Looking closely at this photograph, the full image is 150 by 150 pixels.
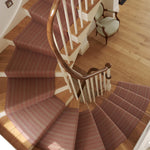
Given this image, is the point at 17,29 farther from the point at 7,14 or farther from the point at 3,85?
the point at 3,85

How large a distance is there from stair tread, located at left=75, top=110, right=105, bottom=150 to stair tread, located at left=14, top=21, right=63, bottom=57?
1.35 metres

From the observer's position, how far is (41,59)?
3.06m

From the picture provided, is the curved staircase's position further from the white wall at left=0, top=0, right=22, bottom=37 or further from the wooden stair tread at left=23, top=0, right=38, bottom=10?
the white wall at left=0, top=0, right=22, bottom=37

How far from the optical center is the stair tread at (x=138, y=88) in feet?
13.0

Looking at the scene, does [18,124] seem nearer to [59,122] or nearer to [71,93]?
[59,122]

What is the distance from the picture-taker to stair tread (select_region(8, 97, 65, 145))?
2568 mm

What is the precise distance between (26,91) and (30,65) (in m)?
0.44

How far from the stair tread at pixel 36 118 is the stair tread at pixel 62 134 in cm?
12

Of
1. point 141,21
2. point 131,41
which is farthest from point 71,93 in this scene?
point 141,21

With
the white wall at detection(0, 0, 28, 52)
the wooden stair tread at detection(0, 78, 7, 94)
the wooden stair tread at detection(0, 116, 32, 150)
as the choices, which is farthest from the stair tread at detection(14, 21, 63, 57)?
the wooden stair tread at detection(0, 116, 32, 150)

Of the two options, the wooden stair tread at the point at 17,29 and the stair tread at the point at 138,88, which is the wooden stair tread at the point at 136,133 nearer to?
the stair tread at the point at 138,88

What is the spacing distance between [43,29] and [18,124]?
1.66 m

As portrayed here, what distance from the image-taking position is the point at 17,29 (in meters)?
3.35

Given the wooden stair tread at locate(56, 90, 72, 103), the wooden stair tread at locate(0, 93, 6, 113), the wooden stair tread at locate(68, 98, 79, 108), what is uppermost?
the wooden stair tread at locate(0, 93, 6, 113)
